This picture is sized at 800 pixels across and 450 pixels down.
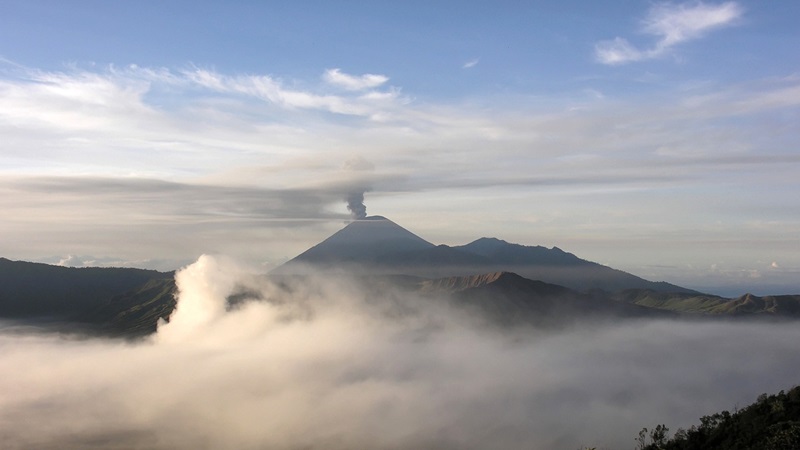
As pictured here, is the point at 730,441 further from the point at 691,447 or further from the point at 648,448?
the point at 648,448

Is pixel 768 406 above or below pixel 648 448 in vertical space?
above

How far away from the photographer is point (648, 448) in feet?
562

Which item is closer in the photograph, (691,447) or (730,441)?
(730,441)

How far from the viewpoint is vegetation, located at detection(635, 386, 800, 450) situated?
4505 inches

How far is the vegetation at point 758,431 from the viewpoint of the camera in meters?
114

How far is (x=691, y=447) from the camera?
149 m

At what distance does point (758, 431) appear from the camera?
12900cm

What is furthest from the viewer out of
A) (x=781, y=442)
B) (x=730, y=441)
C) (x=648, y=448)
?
(x=648, y=448)

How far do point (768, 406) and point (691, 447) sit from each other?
66.2 feet

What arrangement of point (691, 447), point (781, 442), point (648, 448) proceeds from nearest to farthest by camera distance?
point (781, 442), point (691, 447), point (648, 448)

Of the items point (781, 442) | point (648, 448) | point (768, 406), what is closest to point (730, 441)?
point (768, 406)

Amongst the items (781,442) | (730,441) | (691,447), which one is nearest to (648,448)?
(691,447)

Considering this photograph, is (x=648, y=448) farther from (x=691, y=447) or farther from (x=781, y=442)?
(x=781, y=442)

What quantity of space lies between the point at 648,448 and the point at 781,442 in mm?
63354
